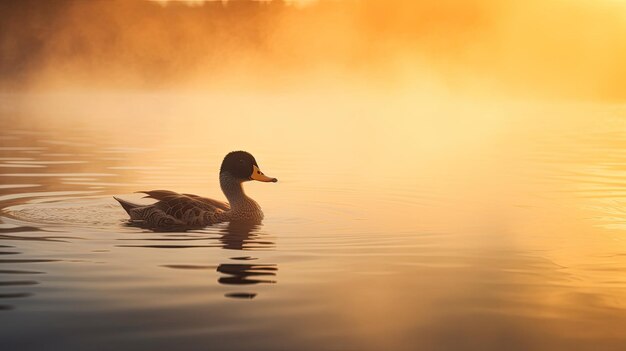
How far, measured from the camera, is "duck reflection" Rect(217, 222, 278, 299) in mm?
12539

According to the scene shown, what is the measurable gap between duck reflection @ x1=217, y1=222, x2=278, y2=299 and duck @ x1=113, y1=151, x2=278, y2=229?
358 millimetres

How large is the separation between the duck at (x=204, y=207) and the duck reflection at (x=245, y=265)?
0.36 metres

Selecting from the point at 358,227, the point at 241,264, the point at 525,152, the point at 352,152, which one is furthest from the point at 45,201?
the point at 525,152

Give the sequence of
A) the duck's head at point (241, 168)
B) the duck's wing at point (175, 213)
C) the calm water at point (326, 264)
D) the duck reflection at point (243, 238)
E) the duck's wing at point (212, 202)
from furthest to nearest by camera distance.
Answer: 1. the duck's head at point (241, 168)
2. the duck's wing at point (212, 202)
3. the duck's wing at point (175, 213)
4. the duck reflection at point (243, 238)
5. the calm water at point (326, 264)

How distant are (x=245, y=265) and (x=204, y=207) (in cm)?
428

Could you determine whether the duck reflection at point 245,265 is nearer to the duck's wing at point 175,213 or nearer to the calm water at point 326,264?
the calm water at point 326,264

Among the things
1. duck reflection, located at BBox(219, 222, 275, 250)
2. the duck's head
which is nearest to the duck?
the duck's head

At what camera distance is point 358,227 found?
57.7 ft

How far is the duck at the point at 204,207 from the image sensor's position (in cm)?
1739

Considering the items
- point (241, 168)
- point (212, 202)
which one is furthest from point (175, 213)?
point (241, 168)

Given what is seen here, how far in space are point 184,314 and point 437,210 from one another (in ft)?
33.3

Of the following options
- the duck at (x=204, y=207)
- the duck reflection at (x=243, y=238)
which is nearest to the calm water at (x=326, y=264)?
the duck reflection at (x=243, y=238)

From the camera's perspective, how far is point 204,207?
58.4ft

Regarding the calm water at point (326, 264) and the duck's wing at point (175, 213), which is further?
the duck's wing at point (175, 213)
